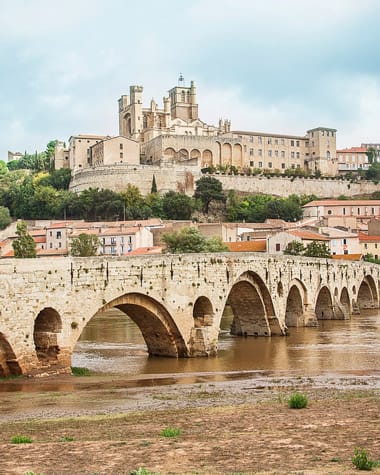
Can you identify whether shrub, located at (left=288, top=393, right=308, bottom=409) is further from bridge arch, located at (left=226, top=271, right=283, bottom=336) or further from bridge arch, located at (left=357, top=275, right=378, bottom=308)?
bridge arch, located at (left=357, top=275, right=378, bottom=308)

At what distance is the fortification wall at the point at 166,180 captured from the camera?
111 meters

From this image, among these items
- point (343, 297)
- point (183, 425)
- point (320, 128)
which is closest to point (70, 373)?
point (183, 425)

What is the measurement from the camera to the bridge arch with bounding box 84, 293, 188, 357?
82.8 feet

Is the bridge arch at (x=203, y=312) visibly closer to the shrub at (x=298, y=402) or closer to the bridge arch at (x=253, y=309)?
the bridge arch at (x=253, y=309)

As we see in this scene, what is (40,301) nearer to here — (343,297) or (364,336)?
(364,336)

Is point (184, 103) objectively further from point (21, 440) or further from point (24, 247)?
point (21, 440)

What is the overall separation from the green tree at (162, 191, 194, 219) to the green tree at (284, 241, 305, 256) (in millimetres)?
30166

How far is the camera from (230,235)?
90.0 m

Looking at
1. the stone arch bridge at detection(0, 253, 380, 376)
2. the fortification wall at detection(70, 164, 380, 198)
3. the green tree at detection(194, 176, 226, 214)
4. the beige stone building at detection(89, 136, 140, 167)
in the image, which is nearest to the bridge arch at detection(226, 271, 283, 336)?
the stone arch bridge at detection(0, 253, 380, 376)

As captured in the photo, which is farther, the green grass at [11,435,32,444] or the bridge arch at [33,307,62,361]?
the bridge arch at [33,307,62,361]

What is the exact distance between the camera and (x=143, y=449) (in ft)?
37.5

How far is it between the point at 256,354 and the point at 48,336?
439 inches

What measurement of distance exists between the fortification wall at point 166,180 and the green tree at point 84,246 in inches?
1146

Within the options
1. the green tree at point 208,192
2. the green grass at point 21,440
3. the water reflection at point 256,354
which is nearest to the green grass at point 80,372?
the water reflection at point 256,354
